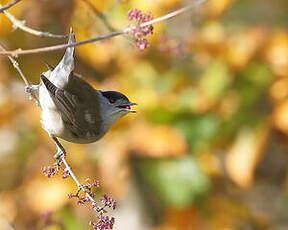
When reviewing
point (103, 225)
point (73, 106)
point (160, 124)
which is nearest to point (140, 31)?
point (103, 225)

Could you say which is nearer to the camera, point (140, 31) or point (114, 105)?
point (140, 31)

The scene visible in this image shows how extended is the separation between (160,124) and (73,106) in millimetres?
1038

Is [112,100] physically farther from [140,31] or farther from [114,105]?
[140,31]

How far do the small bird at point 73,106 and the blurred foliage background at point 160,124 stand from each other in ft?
2.48

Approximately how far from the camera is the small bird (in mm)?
2100

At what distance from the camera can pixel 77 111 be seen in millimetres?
2217

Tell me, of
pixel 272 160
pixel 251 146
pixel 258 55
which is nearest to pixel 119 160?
pixel 251 146

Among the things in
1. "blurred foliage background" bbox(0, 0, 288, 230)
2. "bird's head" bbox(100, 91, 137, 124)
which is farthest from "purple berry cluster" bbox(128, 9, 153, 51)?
"blurred foliage background" bbox(0, 0, 288, 230)

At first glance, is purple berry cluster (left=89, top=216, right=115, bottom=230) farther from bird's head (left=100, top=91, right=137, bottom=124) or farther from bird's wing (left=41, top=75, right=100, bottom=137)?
bird's head (left=100, top=91, right=137, bottom=124)

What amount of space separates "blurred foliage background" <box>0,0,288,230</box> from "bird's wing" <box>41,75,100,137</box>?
2.59ft

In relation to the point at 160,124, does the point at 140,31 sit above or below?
below

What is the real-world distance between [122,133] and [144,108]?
0.67 ft

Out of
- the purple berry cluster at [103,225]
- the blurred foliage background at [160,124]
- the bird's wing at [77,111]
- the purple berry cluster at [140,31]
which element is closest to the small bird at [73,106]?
the bird's wing at [77,111]

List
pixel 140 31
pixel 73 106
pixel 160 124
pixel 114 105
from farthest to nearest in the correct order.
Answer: pixel 160 124, pixel 114 105, pixel 73 106, pixel 140 31
